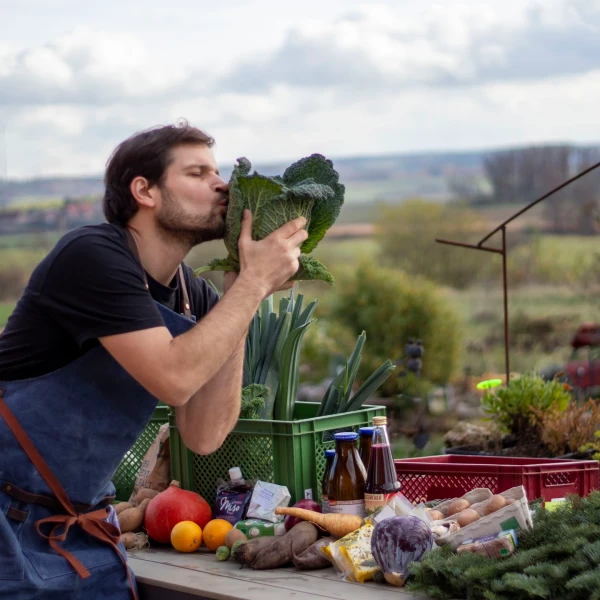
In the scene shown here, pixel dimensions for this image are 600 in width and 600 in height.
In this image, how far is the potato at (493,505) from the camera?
6.97 ft

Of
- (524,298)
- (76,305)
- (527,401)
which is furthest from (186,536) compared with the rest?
(524,298)

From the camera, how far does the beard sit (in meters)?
2.14

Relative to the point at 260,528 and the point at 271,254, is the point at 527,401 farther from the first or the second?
the point at 271,254

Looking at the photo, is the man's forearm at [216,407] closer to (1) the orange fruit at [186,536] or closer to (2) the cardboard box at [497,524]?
(1) the orange fruit at [186,536]

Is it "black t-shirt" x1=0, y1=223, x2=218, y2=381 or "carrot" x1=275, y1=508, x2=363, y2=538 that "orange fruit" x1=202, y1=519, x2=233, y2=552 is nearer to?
"carrot" x1=275, y1=508, x2=363, y2=538

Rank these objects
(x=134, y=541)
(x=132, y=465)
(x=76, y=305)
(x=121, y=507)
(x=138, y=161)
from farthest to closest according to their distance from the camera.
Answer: (x=132, y=465), (x=121, y=507), (x=134, y=541), (x=138, y=161), (x=76, y=305)

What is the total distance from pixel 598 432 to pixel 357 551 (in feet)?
4.59

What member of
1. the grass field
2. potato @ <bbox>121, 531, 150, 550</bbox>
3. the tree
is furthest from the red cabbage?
the tree

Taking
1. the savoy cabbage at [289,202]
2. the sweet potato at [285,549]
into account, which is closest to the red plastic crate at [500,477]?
the sweet potato at [285,549]

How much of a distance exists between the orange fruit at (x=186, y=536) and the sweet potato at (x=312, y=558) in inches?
Answer: 12.9

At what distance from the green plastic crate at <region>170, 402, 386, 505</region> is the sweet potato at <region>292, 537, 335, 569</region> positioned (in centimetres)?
23

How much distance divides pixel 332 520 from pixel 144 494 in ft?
2.23

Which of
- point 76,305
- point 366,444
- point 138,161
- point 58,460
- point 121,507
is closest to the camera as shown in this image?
point 76,305

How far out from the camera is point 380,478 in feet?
7.52
